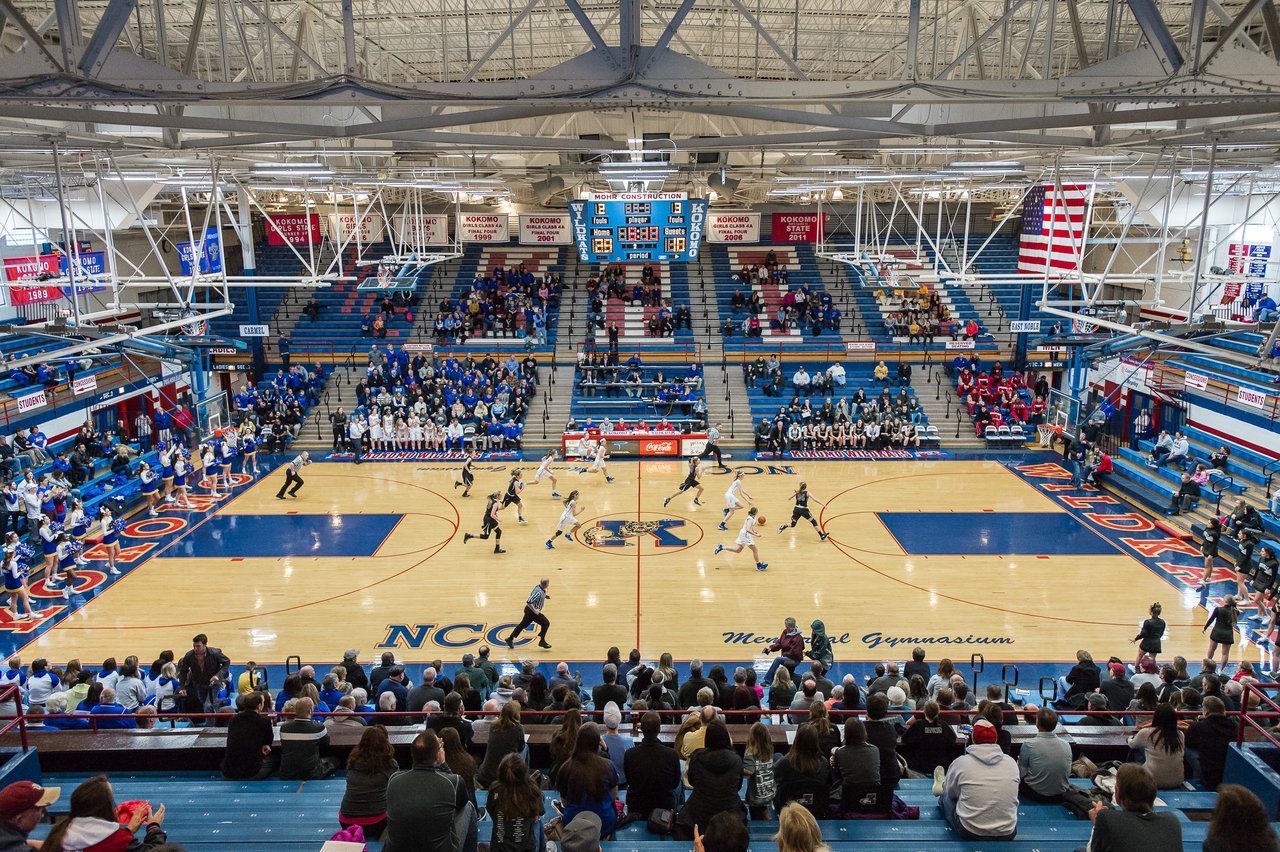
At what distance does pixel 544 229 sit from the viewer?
40469 mm

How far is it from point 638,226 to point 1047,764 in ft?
60.6

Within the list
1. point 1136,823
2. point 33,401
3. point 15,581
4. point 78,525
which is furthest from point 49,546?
point 1136,823

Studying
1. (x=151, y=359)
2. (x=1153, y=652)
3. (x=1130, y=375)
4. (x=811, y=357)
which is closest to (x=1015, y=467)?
(x=1130, y=375)

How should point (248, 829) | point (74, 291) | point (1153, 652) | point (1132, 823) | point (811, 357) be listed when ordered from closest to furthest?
point (1132, 823)
point (248, 829)
point (1153, 652)
point (74, 291)
point (811, 357)

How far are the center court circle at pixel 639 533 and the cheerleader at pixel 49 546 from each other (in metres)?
10.2

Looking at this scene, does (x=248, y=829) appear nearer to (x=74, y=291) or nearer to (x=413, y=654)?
(x=413, y=654)

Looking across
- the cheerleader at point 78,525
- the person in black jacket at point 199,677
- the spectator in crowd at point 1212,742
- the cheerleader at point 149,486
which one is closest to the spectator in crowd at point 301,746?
the person in black jacket at point 199,677

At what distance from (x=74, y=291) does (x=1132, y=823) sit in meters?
18.0

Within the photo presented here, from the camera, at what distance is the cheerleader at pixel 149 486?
22.0m

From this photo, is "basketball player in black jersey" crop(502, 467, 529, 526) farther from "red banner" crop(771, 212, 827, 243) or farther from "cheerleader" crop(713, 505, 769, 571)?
"red banner" crop(771, 212, 827, 243)

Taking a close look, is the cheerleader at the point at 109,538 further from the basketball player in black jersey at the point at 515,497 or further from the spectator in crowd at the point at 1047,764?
the spectator in crowd at the point at 1047,764

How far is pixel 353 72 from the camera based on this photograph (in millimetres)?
7305

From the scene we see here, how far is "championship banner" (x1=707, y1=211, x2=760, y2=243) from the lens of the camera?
40812 millimetres

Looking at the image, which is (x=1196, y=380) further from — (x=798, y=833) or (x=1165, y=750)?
(x=798, y=833)
